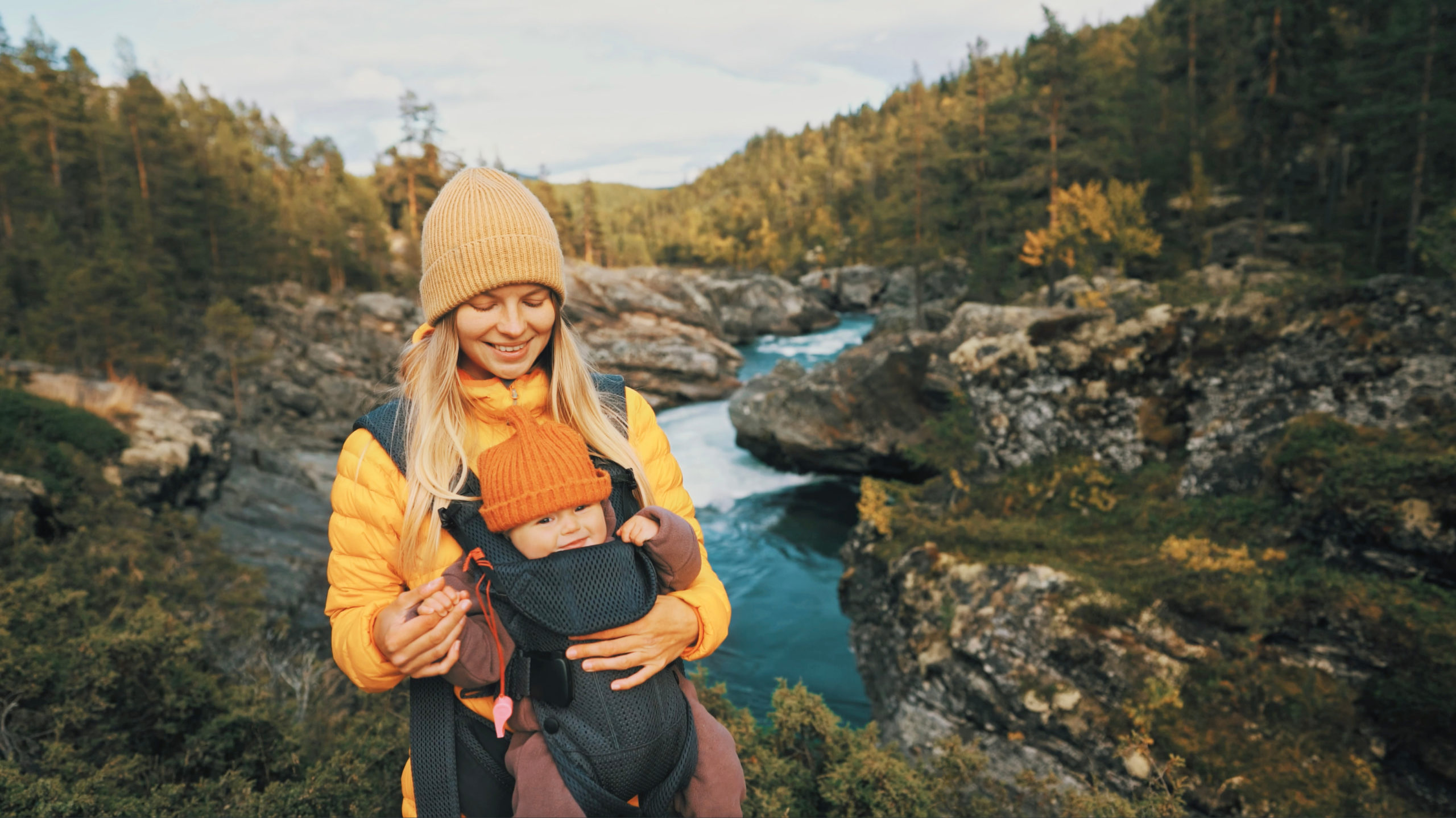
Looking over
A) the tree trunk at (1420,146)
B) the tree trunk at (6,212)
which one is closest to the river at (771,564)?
the tree trunk at (1420,146)

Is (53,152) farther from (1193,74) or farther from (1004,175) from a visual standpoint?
(1193,74)

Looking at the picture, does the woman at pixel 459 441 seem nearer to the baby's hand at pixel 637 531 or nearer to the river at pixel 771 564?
the baby's hand at pixel 637 531

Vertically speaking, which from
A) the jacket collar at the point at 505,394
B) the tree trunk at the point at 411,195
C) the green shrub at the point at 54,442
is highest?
the tree trunk at the point at 411,195

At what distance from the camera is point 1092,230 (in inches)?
874

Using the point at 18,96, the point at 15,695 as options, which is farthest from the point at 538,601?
the point at 18,96

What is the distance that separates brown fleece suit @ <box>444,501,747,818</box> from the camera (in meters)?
1.77

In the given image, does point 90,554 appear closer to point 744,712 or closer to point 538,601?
point 744,712

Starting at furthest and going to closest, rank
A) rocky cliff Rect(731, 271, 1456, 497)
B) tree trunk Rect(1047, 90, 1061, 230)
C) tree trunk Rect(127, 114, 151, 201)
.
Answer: tree trunk Rect(127, 114, 151, 201)
tree trunk Rect(1047, 90, 1061, 230)
rocky cliff Rect(731, 271, 1456, 497)

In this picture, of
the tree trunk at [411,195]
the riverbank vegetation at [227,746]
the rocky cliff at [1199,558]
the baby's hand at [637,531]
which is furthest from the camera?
the tree trunk at [411,195]

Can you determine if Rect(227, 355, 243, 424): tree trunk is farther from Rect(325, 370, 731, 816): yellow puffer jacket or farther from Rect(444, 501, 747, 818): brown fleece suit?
Rect(444, 501, 747, 818): brown fleece suit

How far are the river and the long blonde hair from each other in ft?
24.3

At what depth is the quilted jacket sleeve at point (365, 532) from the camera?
196 cm

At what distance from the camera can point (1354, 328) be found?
8.90 meters

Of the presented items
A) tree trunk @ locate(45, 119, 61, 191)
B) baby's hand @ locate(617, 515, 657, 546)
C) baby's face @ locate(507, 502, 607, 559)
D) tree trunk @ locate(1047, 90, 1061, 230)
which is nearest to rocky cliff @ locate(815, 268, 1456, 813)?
baby's hand @ locate(617, 515, 657, 546)
